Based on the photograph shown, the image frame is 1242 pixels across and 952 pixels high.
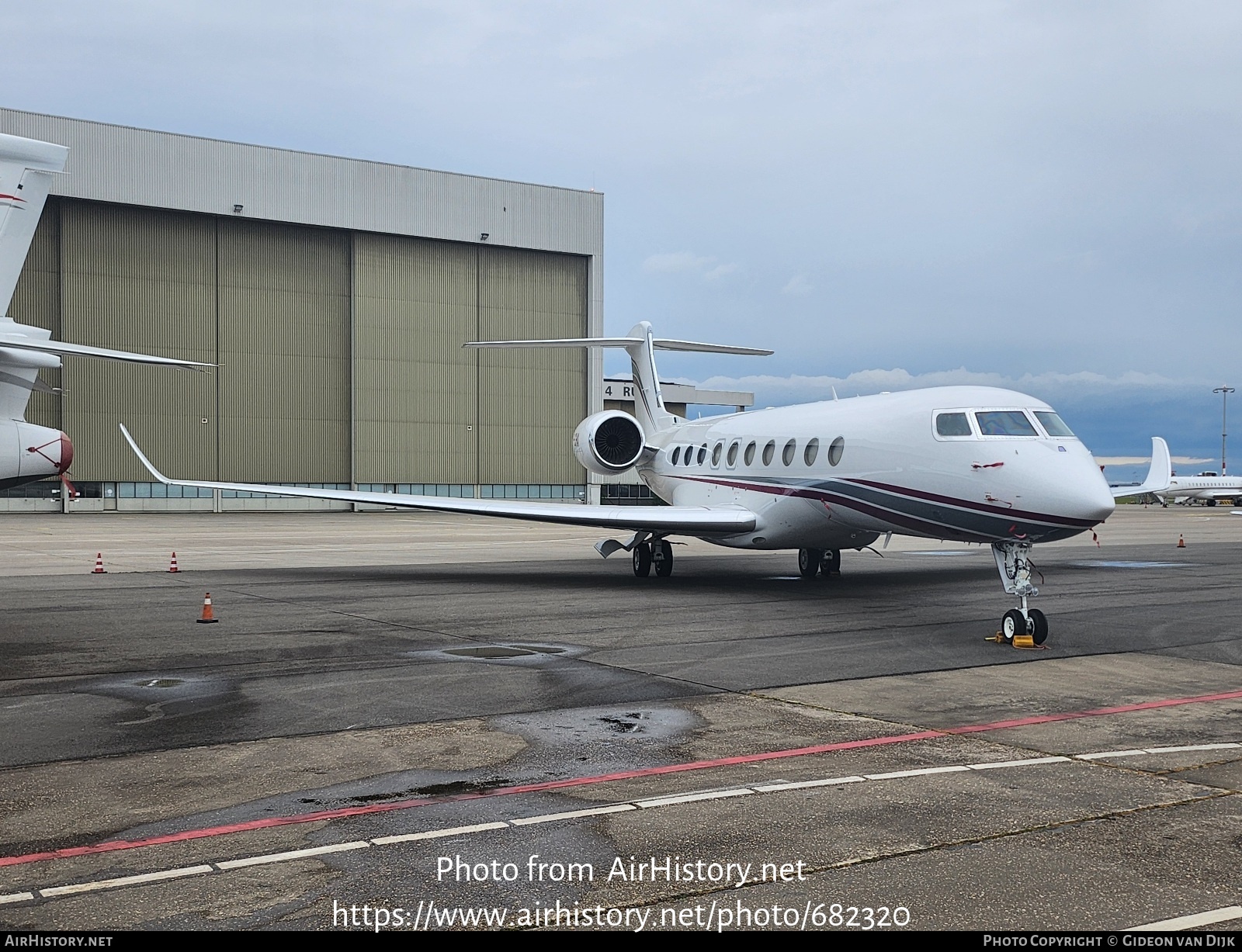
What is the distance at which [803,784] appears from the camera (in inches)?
270

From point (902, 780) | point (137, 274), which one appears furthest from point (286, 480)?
point (902, 780)

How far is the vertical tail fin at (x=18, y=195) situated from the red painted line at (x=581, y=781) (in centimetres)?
836

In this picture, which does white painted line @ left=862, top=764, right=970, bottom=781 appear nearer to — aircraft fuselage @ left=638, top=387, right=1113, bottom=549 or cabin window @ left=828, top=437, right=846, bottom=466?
aircraft fuselage @ left=638, top=387, right=1113, bottom=549

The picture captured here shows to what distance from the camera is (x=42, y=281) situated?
52031mm

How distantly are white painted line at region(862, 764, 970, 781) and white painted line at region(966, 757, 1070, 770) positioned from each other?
90mm

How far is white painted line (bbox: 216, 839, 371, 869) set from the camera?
5.34 metres

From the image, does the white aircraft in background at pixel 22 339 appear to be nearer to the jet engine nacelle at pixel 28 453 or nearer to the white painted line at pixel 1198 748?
the jet engine nacelle at pixel 28 453

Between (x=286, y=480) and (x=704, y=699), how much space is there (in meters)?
50.7

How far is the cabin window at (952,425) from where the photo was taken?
14797 millimetres

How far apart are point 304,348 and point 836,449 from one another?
147ft

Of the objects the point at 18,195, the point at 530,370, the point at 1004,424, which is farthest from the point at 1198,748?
the point at 530,370

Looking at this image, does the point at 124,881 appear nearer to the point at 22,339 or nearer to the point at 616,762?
the point at 616,762

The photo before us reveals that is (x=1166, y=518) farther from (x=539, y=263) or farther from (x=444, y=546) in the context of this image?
(x=444, y=546)

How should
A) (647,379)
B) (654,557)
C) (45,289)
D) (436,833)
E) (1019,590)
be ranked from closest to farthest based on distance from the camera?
(436,833) → (1019,590) → (654,557) → (647,379) → (45,289)
